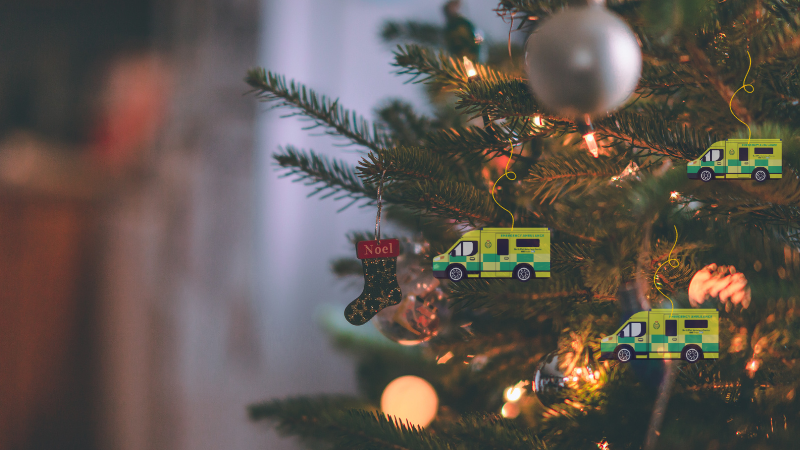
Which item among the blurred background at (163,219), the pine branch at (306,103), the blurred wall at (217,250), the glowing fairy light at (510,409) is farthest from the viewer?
the blurred wall at (217,250)

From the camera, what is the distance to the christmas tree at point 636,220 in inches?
12.6

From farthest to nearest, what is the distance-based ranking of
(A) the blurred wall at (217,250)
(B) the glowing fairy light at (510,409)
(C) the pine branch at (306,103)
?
(A) the blurred wall at (217,250), (B) the glowing fairy light at (510,409), (C) the pine branch at (306,103)

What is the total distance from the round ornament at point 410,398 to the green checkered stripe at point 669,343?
1.46 ft

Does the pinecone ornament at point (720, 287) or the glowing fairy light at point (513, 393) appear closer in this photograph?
the pinecone ornament at point (720, 287)

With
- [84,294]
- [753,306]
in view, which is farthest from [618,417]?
[84,294]

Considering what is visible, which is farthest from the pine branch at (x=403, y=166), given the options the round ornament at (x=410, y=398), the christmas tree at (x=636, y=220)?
the round ornament at (x=410, y=398)

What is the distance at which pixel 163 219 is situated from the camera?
136 centimetres

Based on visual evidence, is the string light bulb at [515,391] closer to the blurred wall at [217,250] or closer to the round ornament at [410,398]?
the round ornament at [410,398]

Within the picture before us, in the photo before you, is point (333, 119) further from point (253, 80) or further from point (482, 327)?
point (482, 327)

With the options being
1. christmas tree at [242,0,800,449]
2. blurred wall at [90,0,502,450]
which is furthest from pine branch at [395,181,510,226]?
blurred wall at [90,0,502,450]

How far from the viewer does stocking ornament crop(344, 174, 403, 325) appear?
0.37 meters

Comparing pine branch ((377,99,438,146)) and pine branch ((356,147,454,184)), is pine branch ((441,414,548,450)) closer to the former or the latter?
pine branch ((356,147,454,184))

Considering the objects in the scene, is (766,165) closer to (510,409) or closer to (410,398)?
(510,409)

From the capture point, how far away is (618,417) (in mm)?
370
